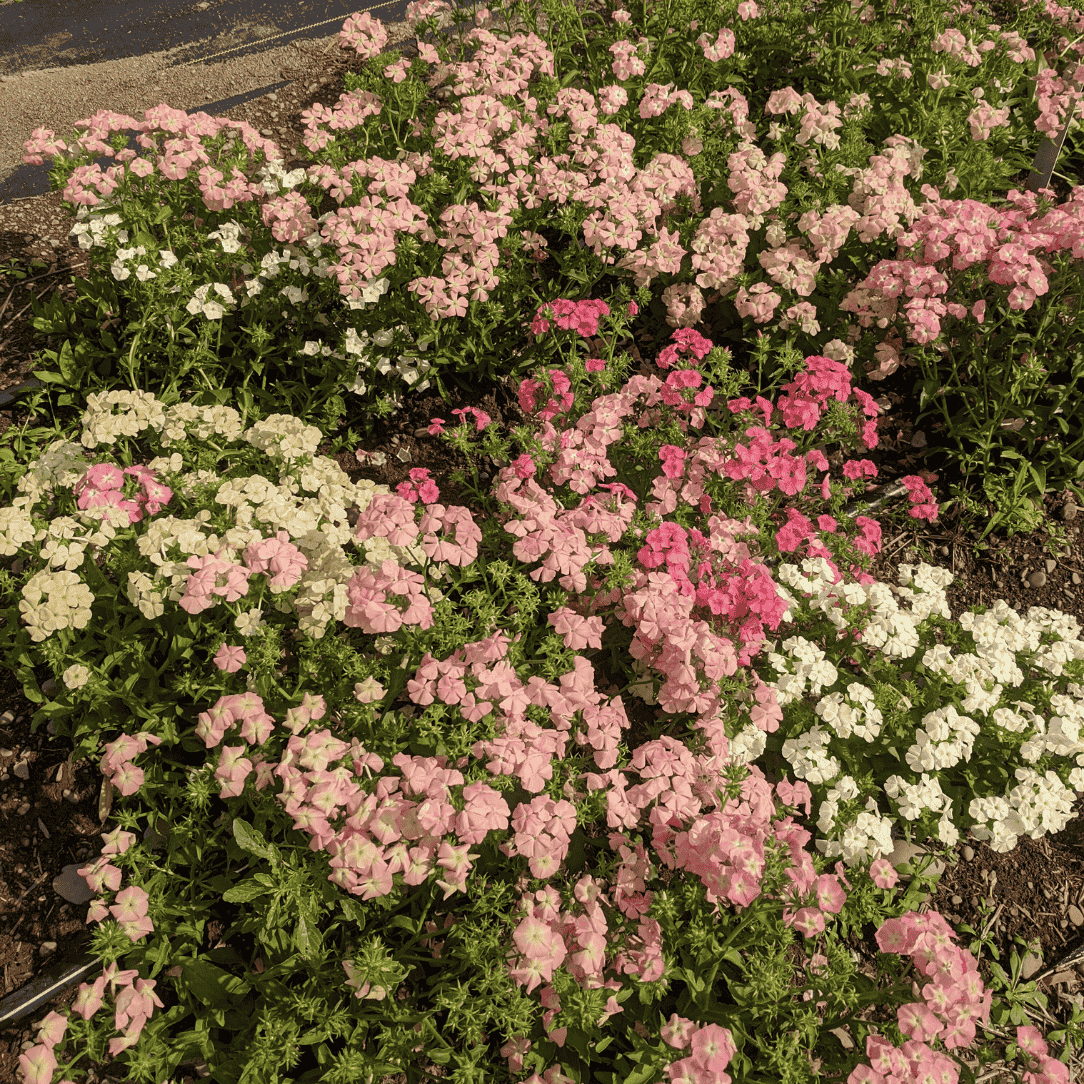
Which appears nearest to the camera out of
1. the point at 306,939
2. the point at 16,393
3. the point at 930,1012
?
the point at 930,1012

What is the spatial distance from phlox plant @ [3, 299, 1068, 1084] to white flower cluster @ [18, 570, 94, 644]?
11mm

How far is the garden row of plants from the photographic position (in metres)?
2.40

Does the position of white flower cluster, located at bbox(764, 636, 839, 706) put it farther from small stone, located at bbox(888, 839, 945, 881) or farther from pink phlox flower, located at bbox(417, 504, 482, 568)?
pink phlox flower, located at bbox(417, 504, 482, 568)

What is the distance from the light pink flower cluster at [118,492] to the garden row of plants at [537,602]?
1 cm

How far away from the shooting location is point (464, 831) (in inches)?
88.1

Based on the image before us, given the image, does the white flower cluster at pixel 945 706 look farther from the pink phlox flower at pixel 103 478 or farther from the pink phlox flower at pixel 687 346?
the pink phlox flower at pixel 103 478

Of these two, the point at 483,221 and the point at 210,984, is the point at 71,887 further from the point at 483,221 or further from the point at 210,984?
the point at 483,221

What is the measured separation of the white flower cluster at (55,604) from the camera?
8.39ft

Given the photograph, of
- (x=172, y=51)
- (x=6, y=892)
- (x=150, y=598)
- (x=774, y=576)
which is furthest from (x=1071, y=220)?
(x=172, y=51)

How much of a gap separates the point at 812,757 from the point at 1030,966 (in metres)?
1.47

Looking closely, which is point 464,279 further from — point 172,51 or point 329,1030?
point 172,51

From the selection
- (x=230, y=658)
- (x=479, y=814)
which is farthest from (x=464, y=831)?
(x=230, y=658)

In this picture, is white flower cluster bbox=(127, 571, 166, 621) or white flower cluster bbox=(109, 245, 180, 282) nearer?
white flower cluster bbox=(127, 571, 166, 621)

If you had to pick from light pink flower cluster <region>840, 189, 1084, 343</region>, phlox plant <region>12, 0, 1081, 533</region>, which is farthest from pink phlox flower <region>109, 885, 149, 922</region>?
light pink flower cluster <region>840, 189, 1084, 343</region>
